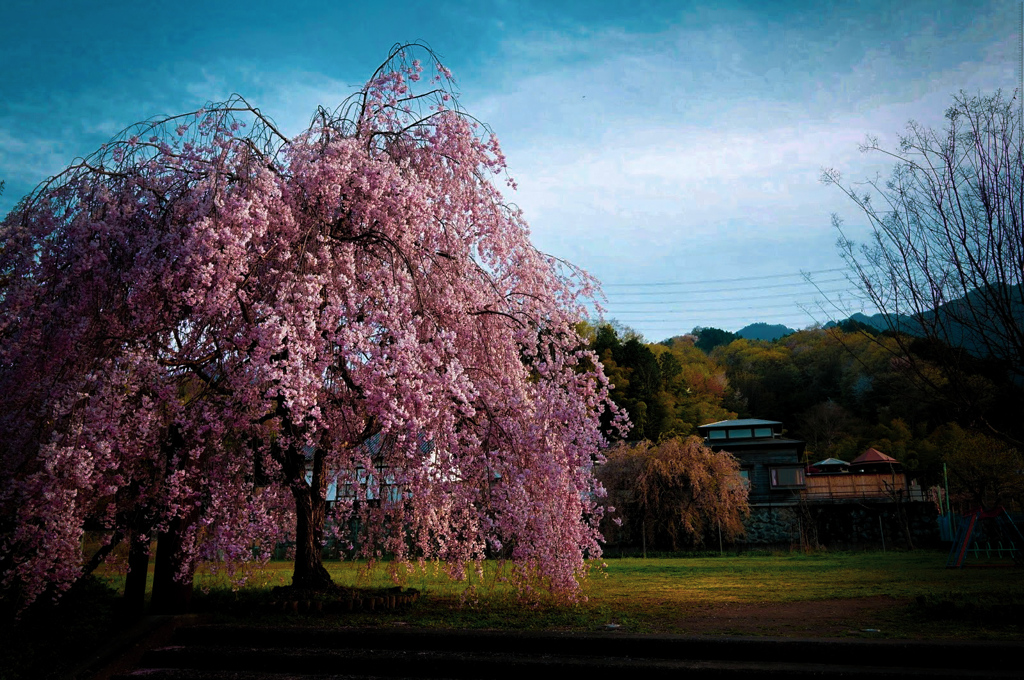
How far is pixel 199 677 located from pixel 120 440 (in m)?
2.41

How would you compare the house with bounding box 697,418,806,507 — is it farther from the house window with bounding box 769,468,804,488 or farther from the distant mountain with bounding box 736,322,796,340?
the distant mountain with bounding box 736,322,796,340

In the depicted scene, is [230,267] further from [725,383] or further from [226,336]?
[725,383]

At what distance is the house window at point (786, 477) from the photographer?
3303cm

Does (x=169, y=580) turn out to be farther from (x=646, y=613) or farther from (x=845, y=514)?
(x=845, y=514)

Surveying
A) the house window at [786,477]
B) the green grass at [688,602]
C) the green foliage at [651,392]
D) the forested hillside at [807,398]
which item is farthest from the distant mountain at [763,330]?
the green grass at [688,602]

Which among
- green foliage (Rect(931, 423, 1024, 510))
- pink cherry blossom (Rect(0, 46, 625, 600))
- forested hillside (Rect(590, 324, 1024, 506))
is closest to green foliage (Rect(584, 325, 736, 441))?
forested hillside (Rect(590, 324, 1024, 506))

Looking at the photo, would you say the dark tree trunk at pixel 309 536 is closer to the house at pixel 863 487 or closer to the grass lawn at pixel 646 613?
the grass lawn at pixel 646 613

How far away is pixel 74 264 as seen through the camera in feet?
22.6

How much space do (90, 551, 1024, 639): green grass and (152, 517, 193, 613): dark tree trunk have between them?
1.80 ft

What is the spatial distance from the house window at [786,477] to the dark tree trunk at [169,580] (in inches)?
1190

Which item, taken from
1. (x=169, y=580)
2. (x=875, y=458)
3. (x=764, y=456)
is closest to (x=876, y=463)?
(x=875, y=458)

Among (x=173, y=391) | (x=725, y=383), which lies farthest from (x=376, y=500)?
(x=725, y=383)

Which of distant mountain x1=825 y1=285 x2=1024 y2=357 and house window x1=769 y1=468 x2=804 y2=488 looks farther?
house window x1=769 y1=468 x2=804 y2=488

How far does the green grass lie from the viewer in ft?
24.1
